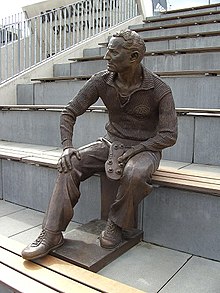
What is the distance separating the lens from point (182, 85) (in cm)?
282

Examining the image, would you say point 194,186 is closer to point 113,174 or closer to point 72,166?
point 113,174

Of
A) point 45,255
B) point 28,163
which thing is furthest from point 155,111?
point 28,163

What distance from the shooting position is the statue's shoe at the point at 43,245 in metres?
1.57

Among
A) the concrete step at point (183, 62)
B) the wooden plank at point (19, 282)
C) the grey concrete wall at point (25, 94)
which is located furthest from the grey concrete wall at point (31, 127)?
the wooden plank at point (19, 282)

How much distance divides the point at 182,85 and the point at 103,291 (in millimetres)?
1943

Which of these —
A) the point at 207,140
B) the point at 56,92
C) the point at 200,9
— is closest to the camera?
the point at 207,140

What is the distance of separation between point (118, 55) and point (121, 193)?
0.68 meters

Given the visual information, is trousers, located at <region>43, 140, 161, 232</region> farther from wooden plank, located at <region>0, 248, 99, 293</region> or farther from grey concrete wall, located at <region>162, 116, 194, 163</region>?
grey concrete wall, located at <region>162, 116, 194, 163</region>

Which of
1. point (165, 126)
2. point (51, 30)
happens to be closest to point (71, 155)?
point (165, 126)

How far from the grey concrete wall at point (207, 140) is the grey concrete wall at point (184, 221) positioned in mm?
600

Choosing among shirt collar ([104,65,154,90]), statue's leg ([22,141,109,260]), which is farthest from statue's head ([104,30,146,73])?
statue's leg ([22,141,109,260])

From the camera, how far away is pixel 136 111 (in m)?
1.81

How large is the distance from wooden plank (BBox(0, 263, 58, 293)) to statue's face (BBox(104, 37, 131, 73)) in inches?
41.6

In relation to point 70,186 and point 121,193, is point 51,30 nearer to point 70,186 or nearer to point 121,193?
point 70,186
